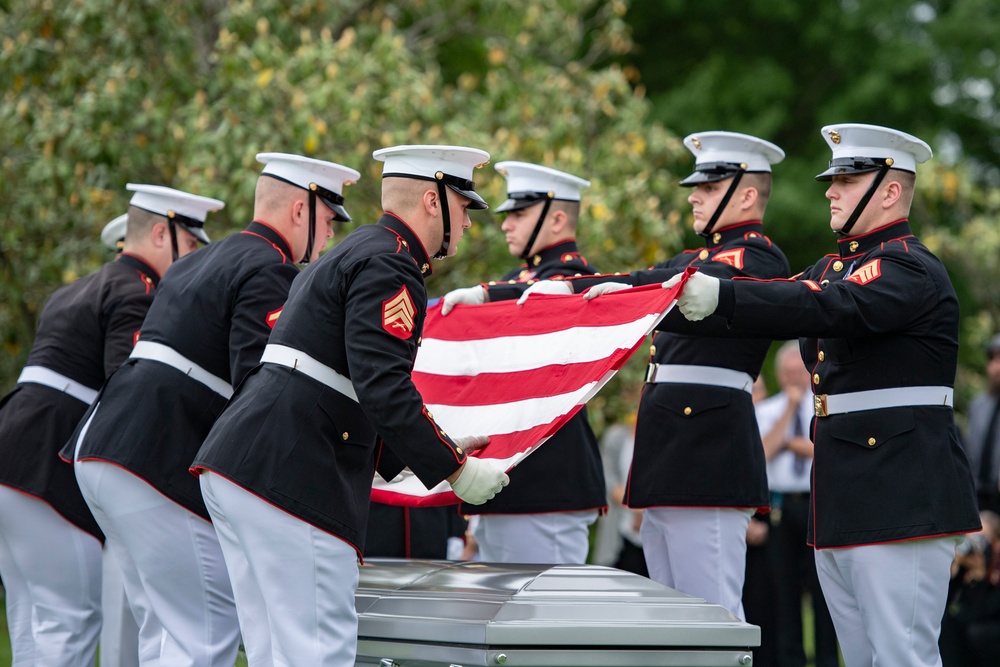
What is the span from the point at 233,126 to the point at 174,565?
4.24 metres

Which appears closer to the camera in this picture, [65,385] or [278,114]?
[65,385]

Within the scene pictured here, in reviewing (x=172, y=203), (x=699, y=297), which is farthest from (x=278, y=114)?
(x=699, y=297)

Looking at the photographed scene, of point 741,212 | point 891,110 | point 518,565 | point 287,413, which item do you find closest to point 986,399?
point 741,212

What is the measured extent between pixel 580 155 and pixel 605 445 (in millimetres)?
2222

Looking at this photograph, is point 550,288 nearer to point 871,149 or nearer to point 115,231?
point 871,149

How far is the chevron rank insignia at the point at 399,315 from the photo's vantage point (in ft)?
11.6

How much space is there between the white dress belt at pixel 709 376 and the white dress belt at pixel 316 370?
1.71 m

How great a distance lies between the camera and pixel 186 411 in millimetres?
4535

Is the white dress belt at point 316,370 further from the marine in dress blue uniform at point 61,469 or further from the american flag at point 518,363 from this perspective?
the marine in dress blue uniform at point 61,469

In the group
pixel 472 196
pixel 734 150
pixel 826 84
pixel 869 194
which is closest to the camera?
pixel 472 196

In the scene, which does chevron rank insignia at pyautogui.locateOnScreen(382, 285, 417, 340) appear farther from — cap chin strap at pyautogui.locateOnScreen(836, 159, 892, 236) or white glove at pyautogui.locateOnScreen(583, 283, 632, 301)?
cap chin strap at pyautogui.locateOnScreen(836, 159, 892, 236)

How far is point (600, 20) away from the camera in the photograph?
37.5 ft

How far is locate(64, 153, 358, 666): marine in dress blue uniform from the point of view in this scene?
4.35 m

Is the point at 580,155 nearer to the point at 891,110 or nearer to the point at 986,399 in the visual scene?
the point at 986,399
